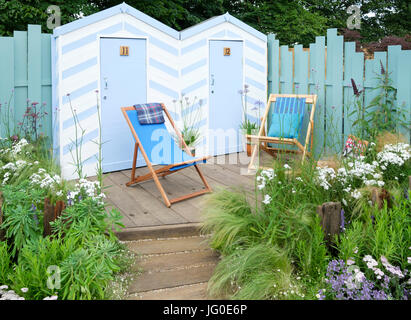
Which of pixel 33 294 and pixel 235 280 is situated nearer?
pixel 33 294

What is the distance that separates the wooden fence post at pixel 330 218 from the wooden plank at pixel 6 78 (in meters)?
3.95

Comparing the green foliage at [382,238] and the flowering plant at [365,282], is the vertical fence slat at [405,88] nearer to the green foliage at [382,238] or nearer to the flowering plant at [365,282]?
the green foliage at [382,238]

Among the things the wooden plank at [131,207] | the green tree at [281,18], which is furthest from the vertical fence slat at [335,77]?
the green tree at [281,18]

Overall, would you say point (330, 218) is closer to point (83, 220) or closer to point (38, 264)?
point (83, 220)

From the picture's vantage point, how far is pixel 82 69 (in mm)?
6250

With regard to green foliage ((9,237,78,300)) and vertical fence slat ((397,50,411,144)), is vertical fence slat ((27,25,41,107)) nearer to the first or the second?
green foliage ((9,237,78,300))

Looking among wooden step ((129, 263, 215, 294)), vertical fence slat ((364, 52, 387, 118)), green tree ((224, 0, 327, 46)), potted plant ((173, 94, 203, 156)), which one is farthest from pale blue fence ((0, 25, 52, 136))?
green tree ((224, 0, 327, 46))

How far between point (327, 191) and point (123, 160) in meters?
3.46

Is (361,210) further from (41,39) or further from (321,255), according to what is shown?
→ (41,39)

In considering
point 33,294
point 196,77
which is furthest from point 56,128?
point 33,294

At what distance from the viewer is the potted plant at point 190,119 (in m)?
7.27

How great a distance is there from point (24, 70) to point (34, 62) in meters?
0.15

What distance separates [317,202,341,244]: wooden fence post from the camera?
349 cm

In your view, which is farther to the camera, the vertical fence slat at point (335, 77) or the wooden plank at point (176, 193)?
the vertical fence slat at point (335, 77)
